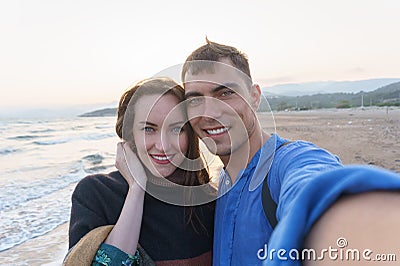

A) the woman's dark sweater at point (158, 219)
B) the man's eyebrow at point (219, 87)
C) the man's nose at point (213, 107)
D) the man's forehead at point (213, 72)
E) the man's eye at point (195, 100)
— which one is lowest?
the woman's dark sweater at point (158, 219)

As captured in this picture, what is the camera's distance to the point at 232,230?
1568 millimetres

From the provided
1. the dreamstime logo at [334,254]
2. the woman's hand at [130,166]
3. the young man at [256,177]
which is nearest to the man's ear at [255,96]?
the young man at [256,177]

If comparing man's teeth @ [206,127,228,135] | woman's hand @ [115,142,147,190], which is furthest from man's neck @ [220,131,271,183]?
woman's hand @ [115,142,147,190]

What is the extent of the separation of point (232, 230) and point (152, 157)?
2.18ft

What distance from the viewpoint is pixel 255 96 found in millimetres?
1884

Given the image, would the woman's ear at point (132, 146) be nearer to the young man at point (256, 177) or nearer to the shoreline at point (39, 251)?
the young man at point (256, 177)

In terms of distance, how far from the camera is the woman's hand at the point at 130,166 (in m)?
2.00

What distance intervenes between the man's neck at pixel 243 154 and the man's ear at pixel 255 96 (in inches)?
5.8

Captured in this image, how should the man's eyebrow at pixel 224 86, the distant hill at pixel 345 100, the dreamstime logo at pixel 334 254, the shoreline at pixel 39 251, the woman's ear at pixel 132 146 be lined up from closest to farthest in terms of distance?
the dreamstime logo at pixel 334 254
the man's eyebrow at pixel 224 86
the woman's ear at pixel 132 146
the shoreline at pixel 39 251
the distant hill at pixel 345 100

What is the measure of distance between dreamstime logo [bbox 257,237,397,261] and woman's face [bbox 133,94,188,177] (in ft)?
4.39

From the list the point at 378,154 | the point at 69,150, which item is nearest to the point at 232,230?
the point at 378,154

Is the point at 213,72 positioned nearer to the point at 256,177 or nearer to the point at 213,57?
the point at 213,57

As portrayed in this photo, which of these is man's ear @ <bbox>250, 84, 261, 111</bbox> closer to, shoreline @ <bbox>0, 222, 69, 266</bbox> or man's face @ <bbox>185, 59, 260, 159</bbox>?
man's face @ <bbox>185, 59, 260, 159</bbox>

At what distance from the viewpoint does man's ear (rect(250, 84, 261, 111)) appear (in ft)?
6.10
